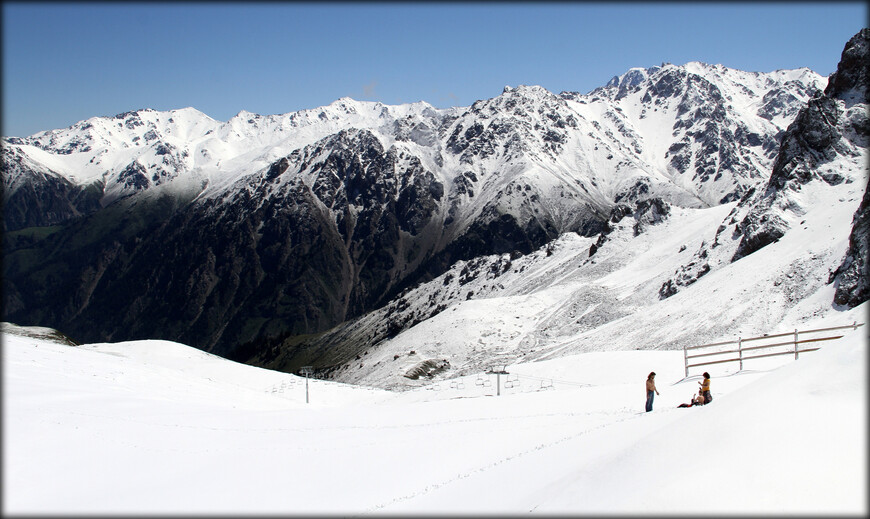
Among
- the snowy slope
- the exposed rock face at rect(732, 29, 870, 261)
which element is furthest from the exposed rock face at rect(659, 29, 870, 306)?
the snowy slope

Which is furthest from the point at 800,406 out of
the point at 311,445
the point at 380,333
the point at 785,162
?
the point at 380,333

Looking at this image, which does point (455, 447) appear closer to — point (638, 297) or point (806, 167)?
point (638, 297)

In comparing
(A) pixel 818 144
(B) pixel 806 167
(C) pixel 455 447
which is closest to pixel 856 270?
(B) pixel 806 167

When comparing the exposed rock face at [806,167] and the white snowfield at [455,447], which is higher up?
the exposed rock face at [806,167]

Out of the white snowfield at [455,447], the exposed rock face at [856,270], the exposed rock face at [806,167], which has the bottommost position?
the white snowfield at [455,447]

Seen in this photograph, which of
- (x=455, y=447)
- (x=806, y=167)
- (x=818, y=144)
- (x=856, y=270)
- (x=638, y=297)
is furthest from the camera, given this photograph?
(x=638, y=297)

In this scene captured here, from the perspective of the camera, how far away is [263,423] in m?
34.7

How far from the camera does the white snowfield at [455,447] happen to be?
13180 millimetres

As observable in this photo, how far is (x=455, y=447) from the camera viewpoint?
27562 millimetres

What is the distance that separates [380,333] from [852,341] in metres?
170

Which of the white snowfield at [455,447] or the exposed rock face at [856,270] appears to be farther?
the exposed rock face at [856,270]

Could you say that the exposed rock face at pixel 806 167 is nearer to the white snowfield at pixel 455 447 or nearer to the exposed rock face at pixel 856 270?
the exposed rock face at pixel 856 270

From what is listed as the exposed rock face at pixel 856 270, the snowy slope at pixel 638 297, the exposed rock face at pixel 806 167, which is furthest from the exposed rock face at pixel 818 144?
the exposed rock face at pixel 856 270

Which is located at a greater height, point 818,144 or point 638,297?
point 818,144
